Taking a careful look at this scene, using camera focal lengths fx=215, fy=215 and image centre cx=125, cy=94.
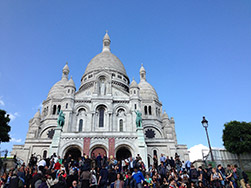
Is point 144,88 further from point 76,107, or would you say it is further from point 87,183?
point 87,183

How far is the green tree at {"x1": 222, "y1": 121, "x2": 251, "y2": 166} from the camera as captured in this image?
99.0 feet

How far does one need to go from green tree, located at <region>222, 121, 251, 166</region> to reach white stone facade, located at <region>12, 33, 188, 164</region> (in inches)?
284

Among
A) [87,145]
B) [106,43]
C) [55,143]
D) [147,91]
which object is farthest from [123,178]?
[106,43]

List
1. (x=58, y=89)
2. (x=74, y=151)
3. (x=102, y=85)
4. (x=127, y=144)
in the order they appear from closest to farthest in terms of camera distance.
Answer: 1. (x=127, y=144)
2. (x=74, y=151)
3. (x=102, y=85)
4. (x=58, y=89)

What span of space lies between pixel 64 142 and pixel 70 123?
4598mm

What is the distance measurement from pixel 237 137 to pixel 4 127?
34.1 meters

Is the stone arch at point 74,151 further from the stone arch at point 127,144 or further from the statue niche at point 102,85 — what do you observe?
the statue niche at point 102,85

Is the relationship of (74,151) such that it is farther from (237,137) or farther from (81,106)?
(237,137)

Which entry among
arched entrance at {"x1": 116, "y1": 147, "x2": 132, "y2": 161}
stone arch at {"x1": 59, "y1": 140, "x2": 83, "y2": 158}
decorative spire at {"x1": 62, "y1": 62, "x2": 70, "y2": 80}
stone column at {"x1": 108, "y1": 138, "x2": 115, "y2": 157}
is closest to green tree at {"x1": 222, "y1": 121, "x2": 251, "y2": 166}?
arched entrance at {"x1": 116, "y1": 147, "x2": 132, "y2": 161}

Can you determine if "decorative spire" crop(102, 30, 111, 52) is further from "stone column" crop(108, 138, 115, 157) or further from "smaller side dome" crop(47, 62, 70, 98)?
"stone column" crop(108, 138, 115, 157)

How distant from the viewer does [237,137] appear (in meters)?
31.8

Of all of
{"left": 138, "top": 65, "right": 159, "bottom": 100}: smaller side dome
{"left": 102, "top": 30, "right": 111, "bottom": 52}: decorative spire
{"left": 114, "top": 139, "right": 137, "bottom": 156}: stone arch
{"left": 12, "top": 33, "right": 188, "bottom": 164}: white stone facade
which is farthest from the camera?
{"left": 102, "top": 30, "right": 111, "bottom": 52}: decorative spire

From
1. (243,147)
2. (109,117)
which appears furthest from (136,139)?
(243,147)

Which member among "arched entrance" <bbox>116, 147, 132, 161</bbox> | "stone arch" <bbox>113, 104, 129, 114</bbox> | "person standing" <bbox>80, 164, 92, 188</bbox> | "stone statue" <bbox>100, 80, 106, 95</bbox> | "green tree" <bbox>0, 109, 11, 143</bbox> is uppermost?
"stone statue" <bbox>100, 80, 106, 95</bbox>
